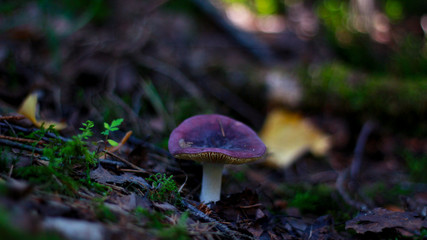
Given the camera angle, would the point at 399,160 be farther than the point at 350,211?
Yes

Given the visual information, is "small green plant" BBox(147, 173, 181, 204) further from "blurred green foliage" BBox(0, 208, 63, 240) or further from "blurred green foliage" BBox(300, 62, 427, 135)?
"blurred green foliage" BBox(300, 62, 427, 135)

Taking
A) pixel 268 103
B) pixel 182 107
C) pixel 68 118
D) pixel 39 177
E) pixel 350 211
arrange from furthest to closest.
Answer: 1. pixel 268 103
2. pixel 182 107
3. pixel 68 118
4. pixel 350 211
5. pixel 39 177

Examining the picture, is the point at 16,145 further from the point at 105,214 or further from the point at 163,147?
A: the point at 163,147

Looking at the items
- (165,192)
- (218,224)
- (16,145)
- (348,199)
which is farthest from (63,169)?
(348,199)

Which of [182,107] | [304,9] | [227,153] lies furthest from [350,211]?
[304,9]

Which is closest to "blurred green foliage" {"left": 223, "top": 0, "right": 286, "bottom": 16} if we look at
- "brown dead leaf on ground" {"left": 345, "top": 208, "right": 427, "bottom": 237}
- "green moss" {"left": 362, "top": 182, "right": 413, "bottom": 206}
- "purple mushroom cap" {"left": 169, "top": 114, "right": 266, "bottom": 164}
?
"green moss" {"left": 362, "top": 182, "right": 413, "bottom": 206}

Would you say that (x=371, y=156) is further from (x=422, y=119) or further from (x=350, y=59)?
(x=350, y=59)

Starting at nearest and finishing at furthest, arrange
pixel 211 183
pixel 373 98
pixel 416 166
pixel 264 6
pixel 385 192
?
1. pixel 211 183
2. pixel 385 192
3. pixel 416 166
4. pixel 373 98
5. pixel 264 6
